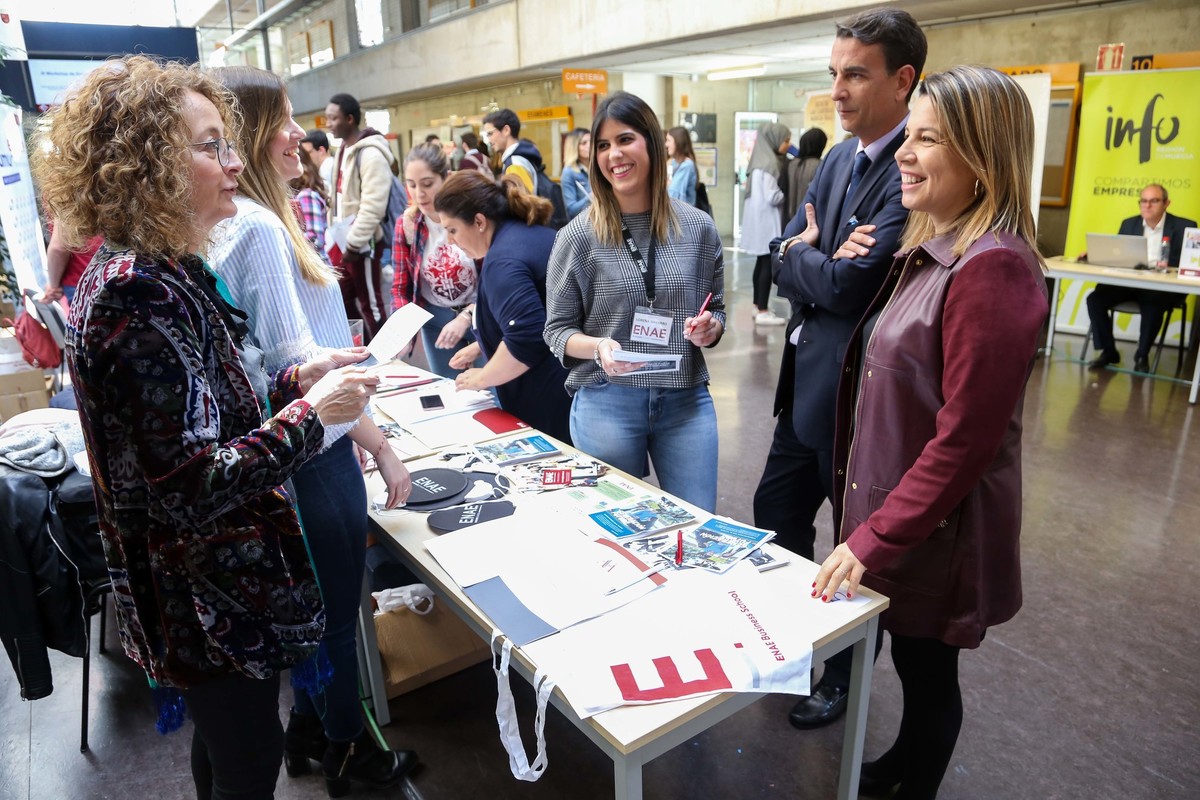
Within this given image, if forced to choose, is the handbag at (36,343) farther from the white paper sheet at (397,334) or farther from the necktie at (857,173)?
the necktie at (857,173)

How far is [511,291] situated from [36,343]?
8.66ft

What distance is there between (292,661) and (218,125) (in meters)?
0.82

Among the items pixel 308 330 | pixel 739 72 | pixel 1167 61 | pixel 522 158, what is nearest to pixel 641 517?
pixel 308 330

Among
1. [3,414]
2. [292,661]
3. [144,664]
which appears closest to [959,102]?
[292,661]

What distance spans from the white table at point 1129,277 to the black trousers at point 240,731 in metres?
4.82

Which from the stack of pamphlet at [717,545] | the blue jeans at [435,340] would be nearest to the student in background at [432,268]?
the blue jeans at [435,340]

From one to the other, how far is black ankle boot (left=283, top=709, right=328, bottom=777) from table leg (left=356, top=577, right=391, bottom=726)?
6.7 inches

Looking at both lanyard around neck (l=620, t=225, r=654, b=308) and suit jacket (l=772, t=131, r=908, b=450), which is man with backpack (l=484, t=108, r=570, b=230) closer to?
lanyard around neck (l=620, t=225, r=654, b=308)

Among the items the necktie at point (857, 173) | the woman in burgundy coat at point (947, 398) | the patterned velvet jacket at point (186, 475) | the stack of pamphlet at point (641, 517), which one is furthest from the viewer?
the necktie at point (857, 173)

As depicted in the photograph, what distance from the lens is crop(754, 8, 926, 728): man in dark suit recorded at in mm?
1671

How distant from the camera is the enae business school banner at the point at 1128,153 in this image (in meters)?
5.45

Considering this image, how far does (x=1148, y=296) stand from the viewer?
5.27 m

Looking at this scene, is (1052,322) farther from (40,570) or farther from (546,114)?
(546,114)

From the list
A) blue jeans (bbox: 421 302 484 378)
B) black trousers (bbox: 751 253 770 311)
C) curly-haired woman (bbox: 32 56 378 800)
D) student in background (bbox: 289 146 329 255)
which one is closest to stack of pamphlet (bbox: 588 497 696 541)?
curly-haired woman (bbox: 32 56 378 800)
